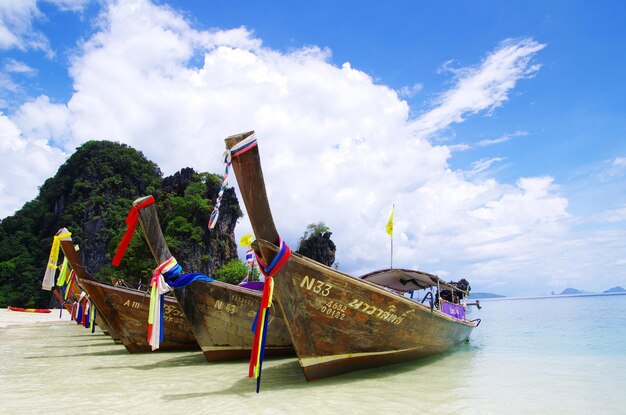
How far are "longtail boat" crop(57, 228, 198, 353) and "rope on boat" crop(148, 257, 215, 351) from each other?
7.51 feet

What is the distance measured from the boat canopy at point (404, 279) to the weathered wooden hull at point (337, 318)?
3714mm

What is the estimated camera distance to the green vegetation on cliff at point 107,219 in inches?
1608

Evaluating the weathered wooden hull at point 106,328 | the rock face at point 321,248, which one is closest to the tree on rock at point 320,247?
the rock face at point 321,248

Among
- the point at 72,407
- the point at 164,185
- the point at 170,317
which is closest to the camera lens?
the point at 72,407

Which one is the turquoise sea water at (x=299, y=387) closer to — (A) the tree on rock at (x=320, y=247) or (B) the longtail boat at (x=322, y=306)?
(B) the longtail boat at (x=322, y=306)

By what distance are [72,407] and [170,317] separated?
5095mm

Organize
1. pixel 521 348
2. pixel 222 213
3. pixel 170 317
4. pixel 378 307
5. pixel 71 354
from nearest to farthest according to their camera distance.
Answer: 1. pixel 378 307
2. pixel 170 317
3. pixel 71 354
4. pixel 521 348
5. pixel 222 213

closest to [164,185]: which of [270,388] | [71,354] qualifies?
[71,354]

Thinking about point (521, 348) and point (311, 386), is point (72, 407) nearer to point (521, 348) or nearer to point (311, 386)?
point (311, 386)

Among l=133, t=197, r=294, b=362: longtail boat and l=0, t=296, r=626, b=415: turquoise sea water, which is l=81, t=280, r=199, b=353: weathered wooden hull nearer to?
l=0, t=296, r=626, b=415: turquoise sea water

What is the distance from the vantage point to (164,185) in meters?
49.4

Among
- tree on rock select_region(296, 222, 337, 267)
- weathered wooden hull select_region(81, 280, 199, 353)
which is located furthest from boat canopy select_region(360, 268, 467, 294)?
tree on rock select_region(296, 222, 337, 267)

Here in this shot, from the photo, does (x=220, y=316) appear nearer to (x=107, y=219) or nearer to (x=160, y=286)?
(x=160, y=286)

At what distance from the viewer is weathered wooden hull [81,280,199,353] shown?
9914 millimetres
